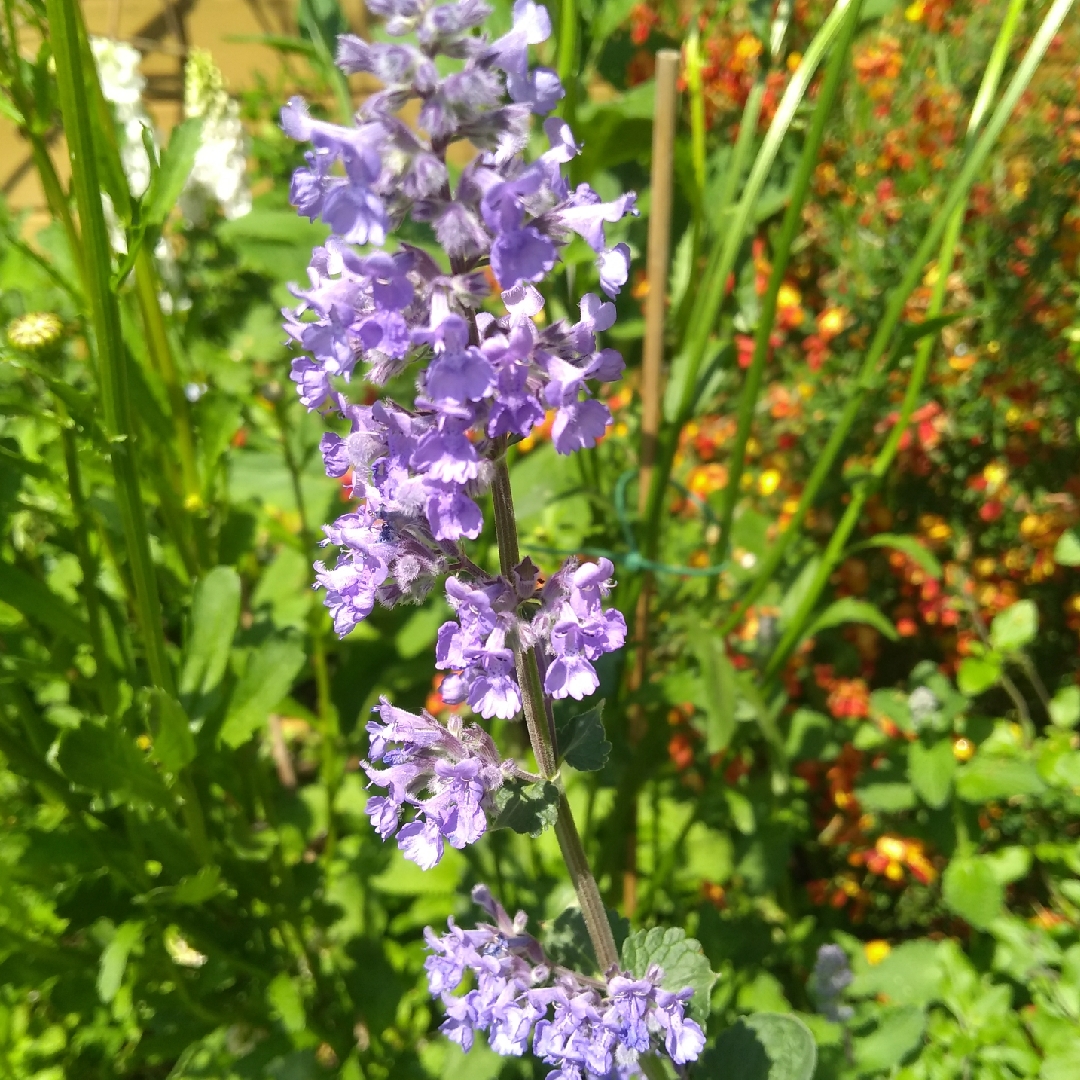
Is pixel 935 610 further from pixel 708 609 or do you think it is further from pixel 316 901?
pixel 316 901

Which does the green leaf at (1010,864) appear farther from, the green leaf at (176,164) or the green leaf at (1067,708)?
the green leaf at (176,164)

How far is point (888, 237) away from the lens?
116 inches

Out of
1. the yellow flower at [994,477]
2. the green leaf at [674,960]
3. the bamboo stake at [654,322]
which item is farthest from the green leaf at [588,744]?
the yellow flower at [994,477]

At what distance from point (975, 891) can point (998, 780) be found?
9.7 inches

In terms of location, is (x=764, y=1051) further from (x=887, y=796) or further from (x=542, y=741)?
(x=887, y=796)

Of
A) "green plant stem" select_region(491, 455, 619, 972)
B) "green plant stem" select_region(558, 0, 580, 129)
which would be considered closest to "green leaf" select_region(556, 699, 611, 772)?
"green plant stem" select_region(491, 455, 619, 972)

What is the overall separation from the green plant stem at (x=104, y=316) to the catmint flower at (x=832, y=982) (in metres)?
1.33

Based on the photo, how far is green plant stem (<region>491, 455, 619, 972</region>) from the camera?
892 mm

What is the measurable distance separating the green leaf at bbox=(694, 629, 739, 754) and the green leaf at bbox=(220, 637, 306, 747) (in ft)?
2.53

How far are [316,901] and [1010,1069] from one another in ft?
4.75

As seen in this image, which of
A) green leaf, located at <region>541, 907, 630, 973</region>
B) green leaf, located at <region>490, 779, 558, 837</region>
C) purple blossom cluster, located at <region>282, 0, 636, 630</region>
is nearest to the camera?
purple blossom cluster, located at <region>282, 0, 636, 630</region>

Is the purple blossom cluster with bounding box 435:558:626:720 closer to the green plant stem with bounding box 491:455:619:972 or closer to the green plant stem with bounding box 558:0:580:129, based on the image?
the green plant stem with bounding box 491:455:619:972

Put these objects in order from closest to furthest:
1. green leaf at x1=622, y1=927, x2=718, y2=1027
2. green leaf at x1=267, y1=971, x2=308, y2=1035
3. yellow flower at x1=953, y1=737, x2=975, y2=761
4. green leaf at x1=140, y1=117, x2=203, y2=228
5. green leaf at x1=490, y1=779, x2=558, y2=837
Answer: green leaf at x1=490, y1=779, x2=558, y2=837 < green leaf at x1=622, y1=927, x2=718, y2=1027 < green leaf at x1=140, y1=117, x2=203, y2=228 < green leaf at x1=267, y1=971, x2=308, y2=1035 < yellow flower at x1=953, y1=737, x2=975, y2=761

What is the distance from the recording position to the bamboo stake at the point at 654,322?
5.08ft
